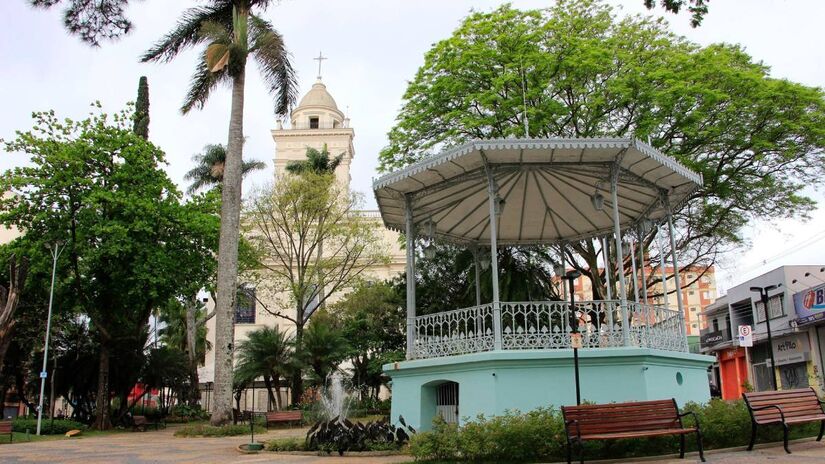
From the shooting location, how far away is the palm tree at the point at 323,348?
29625 millimetres

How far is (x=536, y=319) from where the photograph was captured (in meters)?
11.8

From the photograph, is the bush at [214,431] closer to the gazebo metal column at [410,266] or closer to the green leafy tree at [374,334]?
the green leafy tree at [374,334]

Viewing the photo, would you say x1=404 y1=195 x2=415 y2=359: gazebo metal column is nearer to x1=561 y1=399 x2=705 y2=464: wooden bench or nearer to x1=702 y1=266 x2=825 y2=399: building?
x1=561 y1=399 x2=705 y2=464: wooden bench

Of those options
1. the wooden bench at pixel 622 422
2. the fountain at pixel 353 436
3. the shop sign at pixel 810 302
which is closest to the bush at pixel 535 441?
the wooden bench at pixel 622 422

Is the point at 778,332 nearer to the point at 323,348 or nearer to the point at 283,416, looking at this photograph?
the point at 323,348

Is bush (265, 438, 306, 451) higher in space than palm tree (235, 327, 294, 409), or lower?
lower

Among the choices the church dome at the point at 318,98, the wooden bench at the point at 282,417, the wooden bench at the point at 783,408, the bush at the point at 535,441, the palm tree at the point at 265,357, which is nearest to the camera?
the bush at the point at 535,441

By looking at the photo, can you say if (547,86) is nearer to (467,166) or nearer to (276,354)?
(467,166)

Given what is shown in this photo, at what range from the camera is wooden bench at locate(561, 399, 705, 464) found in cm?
827

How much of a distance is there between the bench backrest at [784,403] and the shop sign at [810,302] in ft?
80.6

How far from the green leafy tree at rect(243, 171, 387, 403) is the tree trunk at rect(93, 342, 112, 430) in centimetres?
798

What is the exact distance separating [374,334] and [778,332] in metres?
22.2

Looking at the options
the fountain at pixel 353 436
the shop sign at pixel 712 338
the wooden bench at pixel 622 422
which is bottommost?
the fountain at pixel 353 436

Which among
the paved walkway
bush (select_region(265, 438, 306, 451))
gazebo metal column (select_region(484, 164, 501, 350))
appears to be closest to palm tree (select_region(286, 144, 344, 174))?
the paved walkway
